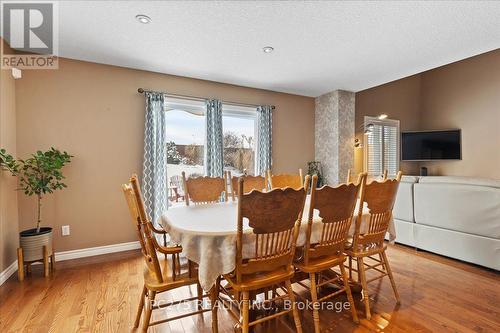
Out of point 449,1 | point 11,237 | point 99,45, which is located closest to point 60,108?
point 99,45

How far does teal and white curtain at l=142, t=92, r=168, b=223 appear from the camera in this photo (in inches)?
137

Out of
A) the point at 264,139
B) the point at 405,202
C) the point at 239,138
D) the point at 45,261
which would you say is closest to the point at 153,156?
the point at 239,138

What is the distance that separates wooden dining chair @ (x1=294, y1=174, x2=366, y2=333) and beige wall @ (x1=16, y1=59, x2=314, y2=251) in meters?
2.68

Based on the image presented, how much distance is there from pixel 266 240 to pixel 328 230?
1.74ft

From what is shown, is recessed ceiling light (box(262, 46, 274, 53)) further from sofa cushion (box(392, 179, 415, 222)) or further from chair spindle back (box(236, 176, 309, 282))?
sofa cushion (box(392, 179, 415, 222))

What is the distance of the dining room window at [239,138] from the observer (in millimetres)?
4246

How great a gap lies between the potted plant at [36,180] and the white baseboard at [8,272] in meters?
0.22

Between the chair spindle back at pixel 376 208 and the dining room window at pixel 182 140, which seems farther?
the dining room window at pixel 182 140

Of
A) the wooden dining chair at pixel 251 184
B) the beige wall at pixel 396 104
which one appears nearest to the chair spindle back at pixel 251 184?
the wooden dining chair at pixel 251 184

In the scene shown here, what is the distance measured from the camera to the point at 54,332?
1.80m

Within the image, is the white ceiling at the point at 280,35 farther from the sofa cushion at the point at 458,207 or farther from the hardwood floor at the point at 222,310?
the hardwood floor at the point at 222,310

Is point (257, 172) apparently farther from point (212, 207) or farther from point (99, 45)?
point (99, 45)

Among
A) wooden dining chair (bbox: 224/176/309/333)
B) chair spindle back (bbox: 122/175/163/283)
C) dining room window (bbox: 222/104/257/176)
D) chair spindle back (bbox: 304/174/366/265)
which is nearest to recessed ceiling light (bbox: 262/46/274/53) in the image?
dining room window (bbox: 222/104/257/176)

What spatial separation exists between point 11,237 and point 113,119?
1.71m
